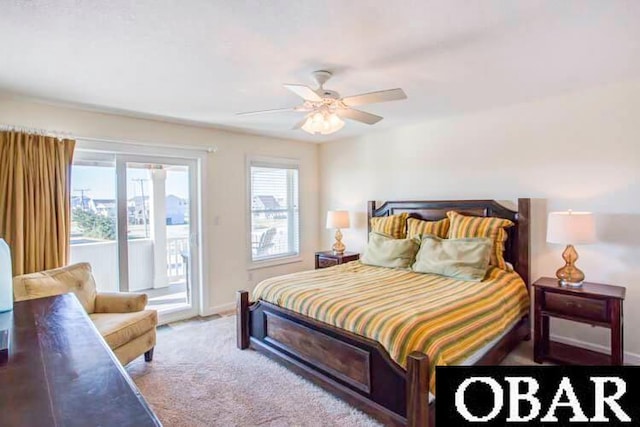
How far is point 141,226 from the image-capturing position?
4.12m

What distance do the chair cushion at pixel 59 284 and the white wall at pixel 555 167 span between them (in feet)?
11.5

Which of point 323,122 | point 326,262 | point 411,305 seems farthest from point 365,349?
point 326,262

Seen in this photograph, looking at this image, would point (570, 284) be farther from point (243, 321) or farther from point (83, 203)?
point (83, 203)

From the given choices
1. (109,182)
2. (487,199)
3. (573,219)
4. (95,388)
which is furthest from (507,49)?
(109,182)

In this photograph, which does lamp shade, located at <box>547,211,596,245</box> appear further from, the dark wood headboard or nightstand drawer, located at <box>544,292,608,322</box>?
the dark wood headboard

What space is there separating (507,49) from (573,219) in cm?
153

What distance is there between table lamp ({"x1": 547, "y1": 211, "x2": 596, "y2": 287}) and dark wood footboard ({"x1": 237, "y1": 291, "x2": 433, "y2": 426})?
183cm

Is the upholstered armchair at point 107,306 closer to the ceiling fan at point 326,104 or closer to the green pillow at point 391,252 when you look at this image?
the ceiling fan at point 326,104

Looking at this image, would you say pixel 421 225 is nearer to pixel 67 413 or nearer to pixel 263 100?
pixel 263 100

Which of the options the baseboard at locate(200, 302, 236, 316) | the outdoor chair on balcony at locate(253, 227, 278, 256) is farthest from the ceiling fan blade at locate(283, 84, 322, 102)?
the baseboard at locate(200, 302, 236, 316)

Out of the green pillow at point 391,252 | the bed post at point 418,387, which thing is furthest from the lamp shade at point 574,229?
the bed post at point 418,387

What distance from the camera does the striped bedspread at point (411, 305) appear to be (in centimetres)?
219

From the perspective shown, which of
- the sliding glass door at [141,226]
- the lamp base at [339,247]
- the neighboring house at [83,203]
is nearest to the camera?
the neighboring house at [83,203]

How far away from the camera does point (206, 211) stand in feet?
14.9
